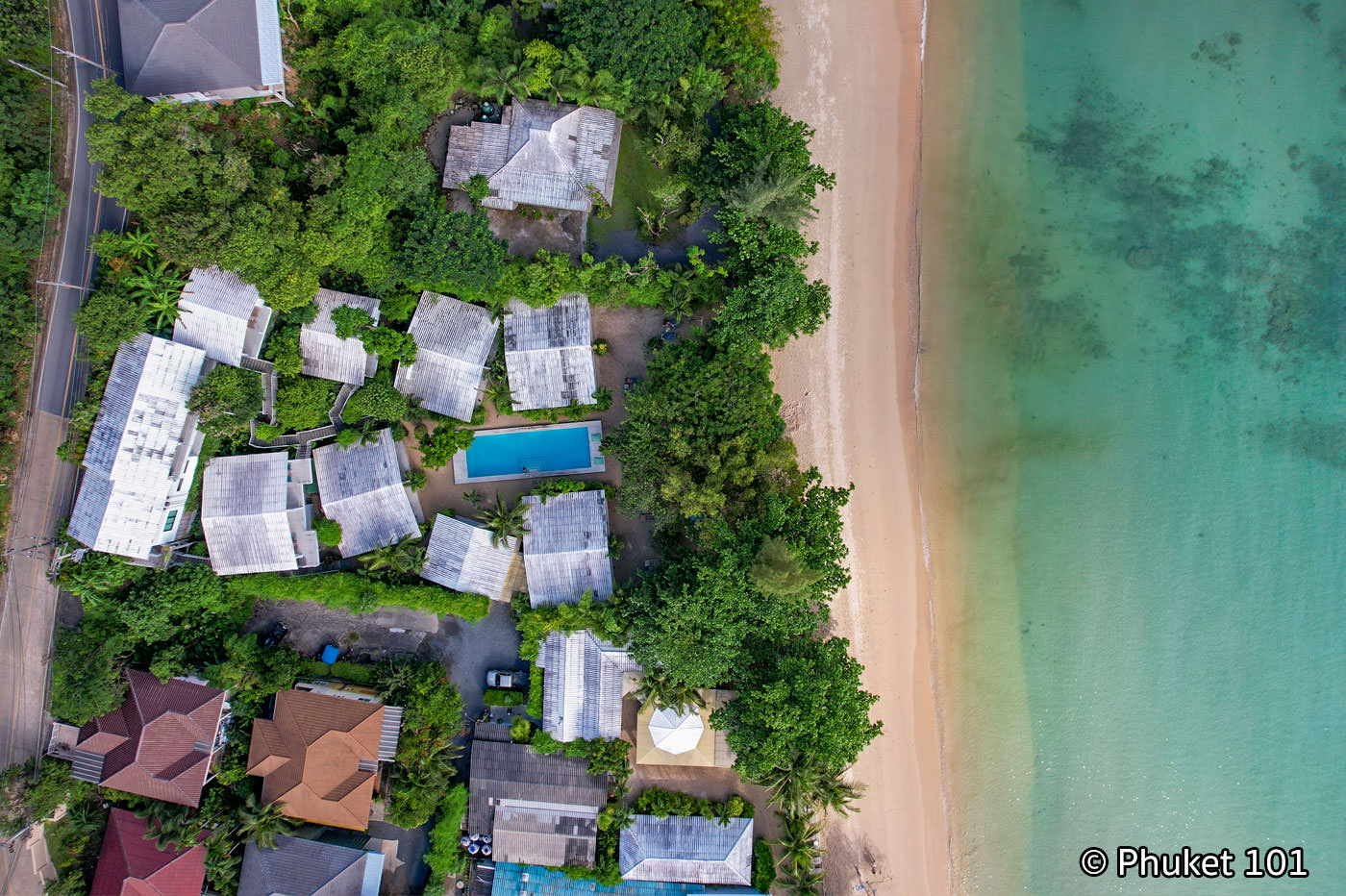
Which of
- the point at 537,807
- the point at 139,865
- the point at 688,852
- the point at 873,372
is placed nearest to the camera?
the point at 139,865

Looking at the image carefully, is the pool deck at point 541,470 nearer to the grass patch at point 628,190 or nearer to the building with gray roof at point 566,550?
the building with gray roof at point 566,550

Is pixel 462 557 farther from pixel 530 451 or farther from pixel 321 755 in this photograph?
pixel 321 755

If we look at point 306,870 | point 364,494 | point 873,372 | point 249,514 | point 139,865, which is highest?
point 873,372

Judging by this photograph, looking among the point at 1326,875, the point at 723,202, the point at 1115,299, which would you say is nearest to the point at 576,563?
the point at 723,202

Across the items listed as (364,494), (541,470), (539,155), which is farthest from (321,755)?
(539,155)

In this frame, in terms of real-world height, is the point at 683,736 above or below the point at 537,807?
above

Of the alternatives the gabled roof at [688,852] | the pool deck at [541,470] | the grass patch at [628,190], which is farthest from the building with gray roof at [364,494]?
the gabled roof at [688,852]
